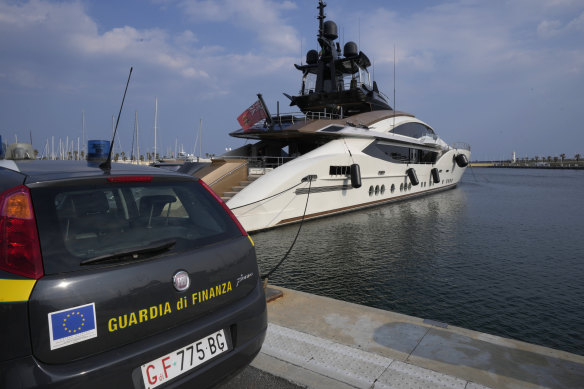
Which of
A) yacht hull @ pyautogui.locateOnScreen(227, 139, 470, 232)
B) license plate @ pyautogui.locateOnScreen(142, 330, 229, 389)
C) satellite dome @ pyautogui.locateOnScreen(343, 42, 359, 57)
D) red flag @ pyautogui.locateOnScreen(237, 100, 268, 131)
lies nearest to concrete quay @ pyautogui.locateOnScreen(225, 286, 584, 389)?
license plate @ pyautogui.locateOnScreen(142, 330, 229, 389)

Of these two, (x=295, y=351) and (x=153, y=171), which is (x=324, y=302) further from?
(x=153, y=171)

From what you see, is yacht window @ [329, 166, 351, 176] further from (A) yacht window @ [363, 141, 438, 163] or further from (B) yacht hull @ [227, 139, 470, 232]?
(A) yacht window @ [363, 141, 438, 163]

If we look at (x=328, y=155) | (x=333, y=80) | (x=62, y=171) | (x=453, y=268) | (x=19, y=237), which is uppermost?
(x=333, y=80)

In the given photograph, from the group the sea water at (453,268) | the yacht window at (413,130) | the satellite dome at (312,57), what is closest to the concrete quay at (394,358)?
the sea water at (453,268)

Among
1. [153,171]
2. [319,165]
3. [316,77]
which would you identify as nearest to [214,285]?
[153,171]

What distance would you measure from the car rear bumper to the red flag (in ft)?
45.4

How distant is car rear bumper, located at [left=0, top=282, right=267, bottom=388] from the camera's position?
4.59ft

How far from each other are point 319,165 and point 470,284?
292 inches

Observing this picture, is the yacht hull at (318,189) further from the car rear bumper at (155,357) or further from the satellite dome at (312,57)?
the car rear bumper at (155,357)

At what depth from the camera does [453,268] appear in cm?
776

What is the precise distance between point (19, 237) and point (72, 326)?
0.44m

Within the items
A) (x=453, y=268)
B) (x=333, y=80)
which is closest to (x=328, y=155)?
(x=453, y=268)

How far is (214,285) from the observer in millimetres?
2021

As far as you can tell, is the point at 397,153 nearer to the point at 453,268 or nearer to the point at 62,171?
the point at 453,268
